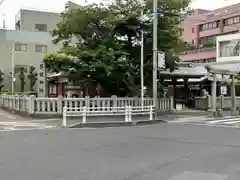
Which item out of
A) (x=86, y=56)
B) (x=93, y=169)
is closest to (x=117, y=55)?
(x=86, y=56)

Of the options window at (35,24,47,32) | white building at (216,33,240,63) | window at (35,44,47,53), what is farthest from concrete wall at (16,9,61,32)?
white building at (216,33,240,63)

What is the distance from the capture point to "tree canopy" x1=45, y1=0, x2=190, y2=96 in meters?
24.3

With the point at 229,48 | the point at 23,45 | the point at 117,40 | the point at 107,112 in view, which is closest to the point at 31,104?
the point at 107,112

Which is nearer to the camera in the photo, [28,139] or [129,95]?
[28,139]

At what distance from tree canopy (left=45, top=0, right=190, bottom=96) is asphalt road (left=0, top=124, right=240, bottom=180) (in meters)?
10.8

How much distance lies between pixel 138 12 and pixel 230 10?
60.3 meters

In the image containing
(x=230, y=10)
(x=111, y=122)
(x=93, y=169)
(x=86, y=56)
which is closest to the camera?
(x=93, y=169)

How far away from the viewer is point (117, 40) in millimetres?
26266

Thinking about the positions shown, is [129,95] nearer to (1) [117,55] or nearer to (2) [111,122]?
(1) [117,55]

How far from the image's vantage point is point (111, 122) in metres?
19.7

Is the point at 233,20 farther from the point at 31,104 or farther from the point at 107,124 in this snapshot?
the point at 107,124

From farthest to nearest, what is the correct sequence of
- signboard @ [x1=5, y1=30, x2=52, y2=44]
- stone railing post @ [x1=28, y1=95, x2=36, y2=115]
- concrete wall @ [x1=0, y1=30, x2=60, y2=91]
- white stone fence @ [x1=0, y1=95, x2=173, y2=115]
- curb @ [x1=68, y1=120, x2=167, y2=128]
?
signboard @ [x1=5, y1=30, x2=52, y2=44], concrete wall @ [x1=0, y1=30, x2=60, y2=91], white stone fence @ [x1=0, y1=95, x2=173, y2=115], stone railing post @ [x1=28, y1=95, x2=36, y2=115], curb @ [x1=68, y1=120, x2=167, y2=128]

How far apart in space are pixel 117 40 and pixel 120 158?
17.6 m

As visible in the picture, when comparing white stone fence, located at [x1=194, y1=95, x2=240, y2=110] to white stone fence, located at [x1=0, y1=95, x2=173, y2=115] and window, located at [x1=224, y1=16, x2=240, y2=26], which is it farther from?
window, located at [x1=224, y1=16, x2=240, y2=26]
